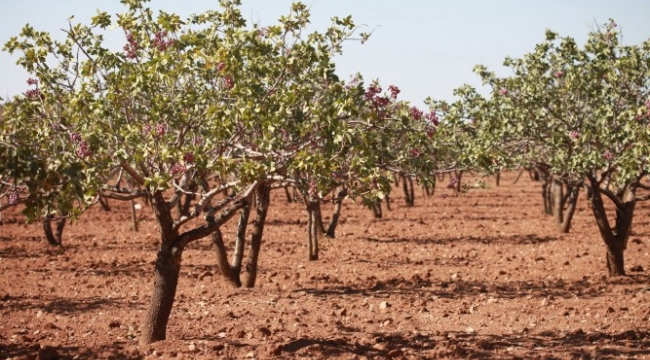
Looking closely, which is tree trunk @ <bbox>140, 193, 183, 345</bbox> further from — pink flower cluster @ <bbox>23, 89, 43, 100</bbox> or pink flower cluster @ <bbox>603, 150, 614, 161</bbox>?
pink flower cluster @ <bbox>603, 150, 614, 161</bbox>

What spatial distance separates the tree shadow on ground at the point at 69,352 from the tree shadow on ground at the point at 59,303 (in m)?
3.34

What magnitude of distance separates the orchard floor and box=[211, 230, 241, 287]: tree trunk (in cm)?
27

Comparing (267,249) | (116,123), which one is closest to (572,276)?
(267,249)

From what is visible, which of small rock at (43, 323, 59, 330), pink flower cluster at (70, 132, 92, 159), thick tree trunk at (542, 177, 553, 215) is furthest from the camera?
thick tree trunk at (542, 177, 553, 215)

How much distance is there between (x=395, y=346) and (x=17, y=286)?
34.2ft

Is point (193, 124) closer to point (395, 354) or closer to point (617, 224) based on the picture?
point (395, 354)

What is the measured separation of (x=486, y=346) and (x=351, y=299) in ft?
15.5

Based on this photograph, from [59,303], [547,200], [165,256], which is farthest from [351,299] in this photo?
[547,200]

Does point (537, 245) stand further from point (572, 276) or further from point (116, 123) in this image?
point (116, 123)

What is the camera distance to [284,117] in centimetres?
975

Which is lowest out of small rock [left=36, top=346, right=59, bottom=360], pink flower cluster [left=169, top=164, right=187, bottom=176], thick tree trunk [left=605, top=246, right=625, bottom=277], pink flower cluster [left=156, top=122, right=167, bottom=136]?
small rock [left=36, top=346, right=59, bottom=360]

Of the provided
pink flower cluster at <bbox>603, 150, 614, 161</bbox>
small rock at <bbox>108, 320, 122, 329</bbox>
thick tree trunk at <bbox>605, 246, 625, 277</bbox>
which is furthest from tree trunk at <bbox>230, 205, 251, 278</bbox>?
thick tree trunk at <bbox>605, 246, 625, 277</bbox>

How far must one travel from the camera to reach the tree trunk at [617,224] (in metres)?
15.9

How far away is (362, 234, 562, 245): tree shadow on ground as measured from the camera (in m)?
24.4
